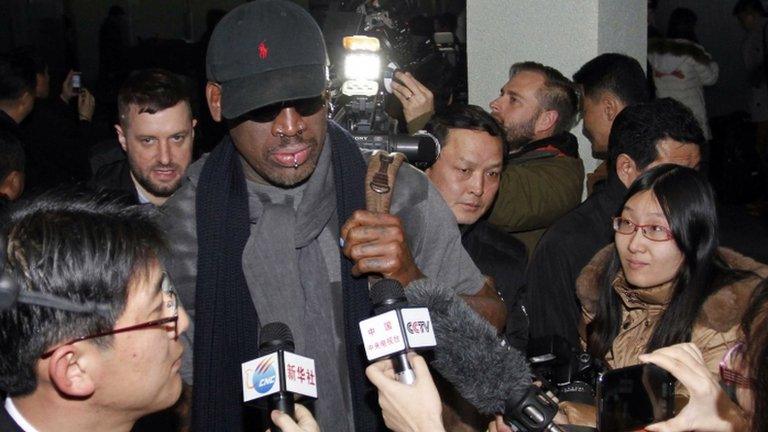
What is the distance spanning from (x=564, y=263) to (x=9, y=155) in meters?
2.45

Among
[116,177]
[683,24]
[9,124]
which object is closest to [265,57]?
[116,177]

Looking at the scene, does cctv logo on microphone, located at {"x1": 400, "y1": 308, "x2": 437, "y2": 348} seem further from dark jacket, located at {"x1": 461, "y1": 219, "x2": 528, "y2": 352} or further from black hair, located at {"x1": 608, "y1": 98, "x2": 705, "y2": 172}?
black hair, located at {"x1": 608, "y1": 98, "x2": 705, "y2": 172}

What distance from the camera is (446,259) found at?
2.76m

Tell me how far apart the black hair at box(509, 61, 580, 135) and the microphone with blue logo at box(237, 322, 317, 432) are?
2855 millimetres

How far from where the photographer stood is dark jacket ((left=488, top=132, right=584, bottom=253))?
13.4ft

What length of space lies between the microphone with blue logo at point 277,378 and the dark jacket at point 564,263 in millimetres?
1919

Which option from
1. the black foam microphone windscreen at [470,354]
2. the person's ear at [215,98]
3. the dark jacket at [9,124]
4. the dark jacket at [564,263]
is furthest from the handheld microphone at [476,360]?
the dark jacket at [9,124]

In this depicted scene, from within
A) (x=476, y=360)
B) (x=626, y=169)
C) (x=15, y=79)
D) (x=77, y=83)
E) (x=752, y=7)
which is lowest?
(x=476, y=360)

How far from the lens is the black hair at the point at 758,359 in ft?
6.39

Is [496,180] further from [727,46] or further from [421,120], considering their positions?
[727,46]

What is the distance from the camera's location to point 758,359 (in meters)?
1.96

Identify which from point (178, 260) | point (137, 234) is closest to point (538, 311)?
point (178, 260)

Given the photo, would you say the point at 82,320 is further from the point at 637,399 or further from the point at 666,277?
the point at 666,277

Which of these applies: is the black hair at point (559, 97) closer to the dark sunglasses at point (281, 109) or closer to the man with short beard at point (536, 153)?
the man with short beard at point (536, 153)
